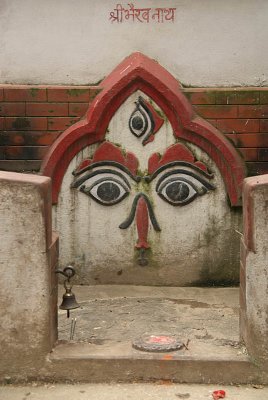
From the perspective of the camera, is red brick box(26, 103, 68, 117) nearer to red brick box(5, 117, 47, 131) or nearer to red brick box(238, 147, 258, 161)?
red brick box(5, 117, 47, 131)

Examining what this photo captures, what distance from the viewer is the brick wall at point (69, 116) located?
680cm

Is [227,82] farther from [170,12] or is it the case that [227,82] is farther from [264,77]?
[170,12]

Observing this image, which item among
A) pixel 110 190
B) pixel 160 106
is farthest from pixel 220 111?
pixel 110 190

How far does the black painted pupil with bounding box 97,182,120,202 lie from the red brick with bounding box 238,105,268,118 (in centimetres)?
136

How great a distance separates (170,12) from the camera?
6.83 m

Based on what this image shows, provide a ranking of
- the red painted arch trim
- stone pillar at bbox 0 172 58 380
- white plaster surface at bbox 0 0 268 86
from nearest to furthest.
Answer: stone pillar at bbox 0 172 58 380, the red painted arch trim, white plaster surface at bbox 0 0 268 86

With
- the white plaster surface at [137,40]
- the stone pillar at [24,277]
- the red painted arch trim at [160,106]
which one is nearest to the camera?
the stone pillar at [24,277]

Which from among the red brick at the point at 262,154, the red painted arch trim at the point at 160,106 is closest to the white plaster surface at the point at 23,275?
the red painted arch trim at the point at 160,106

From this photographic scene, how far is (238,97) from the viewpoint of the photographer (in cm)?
679

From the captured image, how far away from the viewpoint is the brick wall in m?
6.80

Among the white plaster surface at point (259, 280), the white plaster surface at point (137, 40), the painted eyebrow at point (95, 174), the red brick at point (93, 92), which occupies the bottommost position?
the white plaster surface at point (259, 280)

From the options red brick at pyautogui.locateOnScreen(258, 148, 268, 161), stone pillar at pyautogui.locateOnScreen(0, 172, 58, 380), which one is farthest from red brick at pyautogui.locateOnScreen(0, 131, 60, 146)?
stone pillar at pyautogui.locateOnScreen(0, 172, 58, 380)

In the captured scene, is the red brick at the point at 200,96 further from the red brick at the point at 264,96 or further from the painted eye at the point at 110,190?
the painted eye at the point at 110,190

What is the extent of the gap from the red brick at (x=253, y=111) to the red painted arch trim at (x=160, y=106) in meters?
0.30
